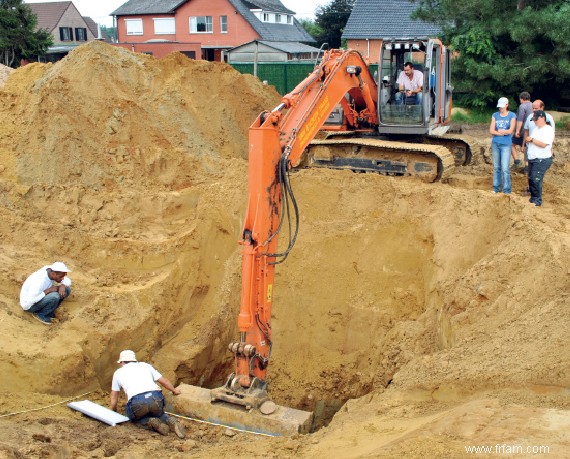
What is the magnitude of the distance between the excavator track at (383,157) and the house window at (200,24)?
30.6 metres

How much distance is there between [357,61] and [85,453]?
7.12m

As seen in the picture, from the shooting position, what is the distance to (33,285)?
838cm

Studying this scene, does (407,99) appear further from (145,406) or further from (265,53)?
(265,53)

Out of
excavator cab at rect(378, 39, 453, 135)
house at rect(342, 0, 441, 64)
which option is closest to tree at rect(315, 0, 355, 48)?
house at rect(342, 0, 441, 64)

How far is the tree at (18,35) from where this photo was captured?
2816 centimetres

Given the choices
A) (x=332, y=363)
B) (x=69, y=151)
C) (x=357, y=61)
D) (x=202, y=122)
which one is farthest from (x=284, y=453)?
(x=202, y=122)

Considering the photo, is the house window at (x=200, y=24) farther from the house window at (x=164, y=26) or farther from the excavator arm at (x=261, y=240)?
the excavator arm at (x=261, y=240)

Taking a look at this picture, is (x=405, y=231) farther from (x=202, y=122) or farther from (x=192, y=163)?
(x=202, y=122)

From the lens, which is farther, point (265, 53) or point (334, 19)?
point (334, 19)

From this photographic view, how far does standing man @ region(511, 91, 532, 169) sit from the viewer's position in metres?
12.1

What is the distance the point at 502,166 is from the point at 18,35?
2417 cm

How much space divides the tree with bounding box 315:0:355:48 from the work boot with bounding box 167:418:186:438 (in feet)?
121

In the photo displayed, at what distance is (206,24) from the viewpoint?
40.8 meters

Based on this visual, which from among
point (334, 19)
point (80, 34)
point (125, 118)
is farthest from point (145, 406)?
point (80, 34)
